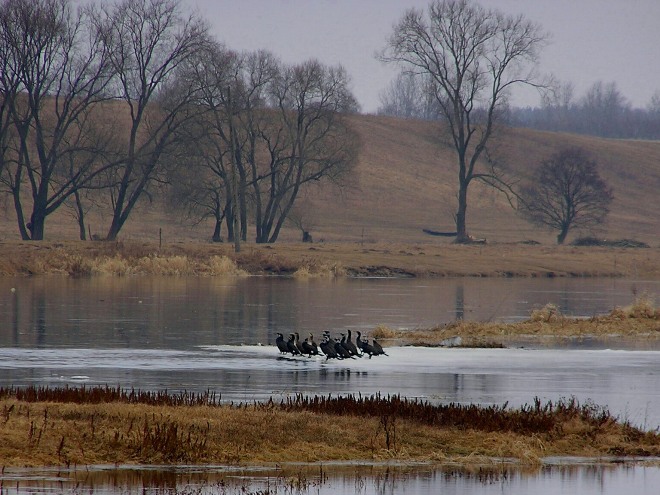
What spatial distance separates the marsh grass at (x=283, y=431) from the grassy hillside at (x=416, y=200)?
6330 centimetres

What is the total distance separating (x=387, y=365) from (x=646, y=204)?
11712 cm

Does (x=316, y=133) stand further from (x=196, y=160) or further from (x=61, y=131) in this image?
(x=61, y=131)

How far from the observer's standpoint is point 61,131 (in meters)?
68.6

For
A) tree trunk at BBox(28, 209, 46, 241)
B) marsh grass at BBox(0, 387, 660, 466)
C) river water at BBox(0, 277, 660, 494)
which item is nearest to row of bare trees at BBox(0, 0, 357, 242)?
tree trunk at BBox(28, 209, 46, 241)

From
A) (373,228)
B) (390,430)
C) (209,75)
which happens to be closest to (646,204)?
(373,228)

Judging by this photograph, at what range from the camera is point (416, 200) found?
119375 mm

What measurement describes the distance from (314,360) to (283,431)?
10238 millimetres

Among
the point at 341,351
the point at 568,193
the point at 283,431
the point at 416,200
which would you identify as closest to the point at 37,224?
the point at 568,193

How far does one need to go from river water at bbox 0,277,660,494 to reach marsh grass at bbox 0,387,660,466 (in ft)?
2.32

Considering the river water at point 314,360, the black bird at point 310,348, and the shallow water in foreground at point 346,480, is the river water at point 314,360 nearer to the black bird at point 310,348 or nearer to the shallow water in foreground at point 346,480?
the shallow water in foreground at point 346,480

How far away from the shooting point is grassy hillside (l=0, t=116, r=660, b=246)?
9762 centimetres

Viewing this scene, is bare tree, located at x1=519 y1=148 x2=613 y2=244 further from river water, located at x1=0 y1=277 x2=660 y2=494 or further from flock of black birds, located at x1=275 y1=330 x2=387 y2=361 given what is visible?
flock of black birds, located at x1=275 y1=330 x2=387 y2=361

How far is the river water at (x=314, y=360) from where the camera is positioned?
1353 cm

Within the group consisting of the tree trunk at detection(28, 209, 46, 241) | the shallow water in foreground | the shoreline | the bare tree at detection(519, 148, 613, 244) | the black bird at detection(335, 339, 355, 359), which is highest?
the bare tree at detection(519, 148, 613, 244)
